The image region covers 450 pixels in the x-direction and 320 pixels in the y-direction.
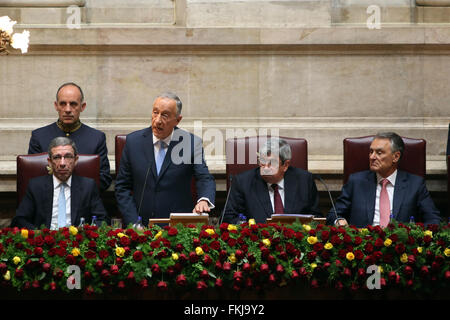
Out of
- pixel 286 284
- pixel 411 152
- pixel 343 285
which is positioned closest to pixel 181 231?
pixel 286 284

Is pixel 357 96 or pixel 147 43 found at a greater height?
pixel 147 43

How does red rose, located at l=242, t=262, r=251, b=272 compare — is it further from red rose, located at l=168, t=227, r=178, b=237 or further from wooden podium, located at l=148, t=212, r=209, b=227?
wooden podium, located at l=148, t=212, r=209, b=227

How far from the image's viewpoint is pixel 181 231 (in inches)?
118

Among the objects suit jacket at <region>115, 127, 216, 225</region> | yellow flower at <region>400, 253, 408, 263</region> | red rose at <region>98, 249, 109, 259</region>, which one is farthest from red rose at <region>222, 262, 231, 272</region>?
suit jacket at <region>115, 127, 216, 225</region>

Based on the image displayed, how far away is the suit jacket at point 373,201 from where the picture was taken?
13.1 ft

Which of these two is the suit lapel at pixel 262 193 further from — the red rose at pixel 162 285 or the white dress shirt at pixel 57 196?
the red rose at pixel 162 285

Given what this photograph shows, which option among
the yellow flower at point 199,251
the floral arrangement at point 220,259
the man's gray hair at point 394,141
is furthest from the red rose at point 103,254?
the man's gray hair at point 394,141

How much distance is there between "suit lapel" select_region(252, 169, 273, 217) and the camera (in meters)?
4.01

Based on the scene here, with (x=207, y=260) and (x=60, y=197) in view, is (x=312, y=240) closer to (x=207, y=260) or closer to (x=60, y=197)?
(x=207, y=260)

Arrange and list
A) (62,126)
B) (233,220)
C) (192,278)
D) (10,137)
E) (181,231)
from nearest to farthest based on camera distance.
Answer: (192,278), (181,231), (233,220), (62,126), (10,137)

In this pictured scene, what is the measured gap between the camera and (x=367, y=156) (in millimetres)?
4395

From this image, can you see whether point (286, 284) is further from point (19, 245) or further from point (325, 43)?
point (325, 43)

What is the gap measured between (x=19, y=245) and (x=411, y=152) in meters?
2.57

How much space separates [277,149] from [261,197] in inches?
11.5
